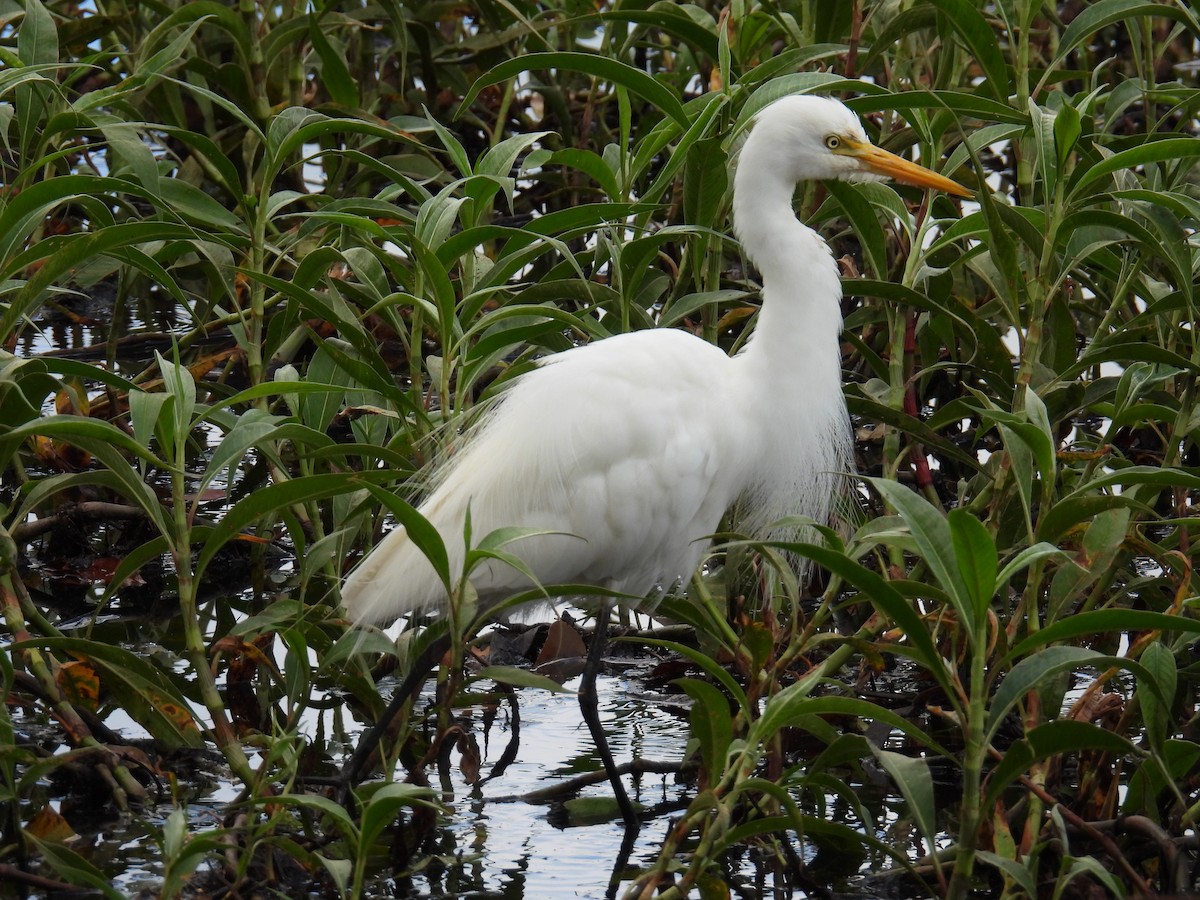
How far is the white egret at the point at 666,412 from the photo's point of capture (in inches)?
115

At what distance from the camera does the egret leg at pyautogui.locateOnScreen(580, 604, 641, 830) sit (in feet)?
9.36

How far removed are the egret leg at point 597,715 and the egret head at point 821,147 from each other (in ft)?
3.02

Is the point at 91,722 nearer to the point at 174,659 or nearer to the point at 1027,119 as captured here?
the point at 174,659

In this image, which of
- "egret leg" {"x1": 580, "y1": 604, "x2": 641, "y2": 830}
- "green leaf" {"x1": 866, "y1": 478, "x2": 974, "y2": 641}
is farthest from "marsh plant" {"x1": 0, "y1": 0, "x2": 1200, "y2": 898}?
"egret leg" {"x1": 580, "y1": 604, "x2": 641, "y2": 830}

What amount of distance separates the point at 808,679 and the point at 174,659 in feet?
6.05

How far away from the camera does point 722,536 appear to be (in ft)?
8.97

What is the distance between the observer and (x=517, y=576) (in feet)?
9.69

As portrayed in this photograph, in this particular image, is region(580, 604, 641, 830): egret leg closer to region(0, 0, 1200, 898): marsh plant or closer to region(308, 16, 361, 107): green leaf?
region(0, 0, 1200, 898): marsh plant

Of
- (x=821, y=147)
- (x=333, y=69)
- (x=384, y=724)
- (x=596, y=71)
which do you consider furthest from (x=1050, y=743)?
(x=333, y=69)

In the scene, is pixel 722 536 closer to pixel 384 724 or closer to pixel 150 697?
pixel 384 724

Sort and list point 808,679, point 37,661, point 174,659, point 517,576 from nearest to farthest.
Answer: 1. point 808,679
2. point 37,661
3. point 517,576
4. point 174,659

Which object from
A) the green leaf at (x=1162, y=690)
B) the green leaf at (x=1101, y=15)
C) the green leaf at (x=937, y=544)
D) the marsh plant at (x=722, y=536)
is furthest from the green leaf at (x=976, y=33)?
the green leaf at (x=937, y=544)

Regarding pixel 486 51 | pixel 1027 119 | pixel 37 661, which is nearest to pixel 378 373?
pixel 37 661

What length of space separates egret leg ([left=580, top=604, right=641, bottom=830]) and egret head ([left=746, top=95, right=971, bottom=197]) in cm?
92
